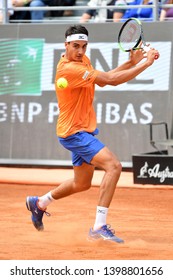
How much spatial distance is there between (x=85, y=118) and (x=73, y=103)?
201 millimetres

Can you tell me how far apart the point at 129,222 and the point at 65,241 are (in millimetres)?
1575

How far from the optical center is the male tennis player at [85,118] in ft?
28.8

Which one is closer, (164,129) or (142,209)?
(142,209)

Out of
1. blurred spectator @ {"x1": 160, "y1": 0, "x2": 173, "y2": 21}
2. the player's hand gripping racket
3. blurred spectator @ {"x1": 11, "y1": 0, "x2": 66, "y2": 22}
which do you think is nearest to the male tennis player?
the player's hand gripping racket

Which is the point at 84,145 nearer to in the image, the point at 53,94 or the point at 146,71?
the point at 146,71

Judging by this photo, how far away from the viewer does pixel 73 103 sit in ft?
29.5

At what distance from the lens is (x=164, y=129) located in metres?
14.5

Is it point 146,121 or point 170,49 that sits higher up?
point 170,49

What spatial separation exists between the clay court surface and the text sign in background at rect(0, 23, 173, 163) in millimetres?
590

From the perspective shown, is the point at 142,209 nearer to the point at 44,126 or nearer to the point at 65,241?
the point at 65,241

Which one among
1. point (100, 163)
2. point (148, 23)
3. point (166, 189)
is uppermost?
point (148, 23)

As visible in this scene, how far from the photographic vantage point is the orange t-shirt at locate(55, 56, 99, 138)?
8.87 m

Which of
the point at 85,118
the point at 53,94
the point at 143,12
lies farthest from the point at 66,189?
the point at 143,12
